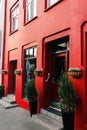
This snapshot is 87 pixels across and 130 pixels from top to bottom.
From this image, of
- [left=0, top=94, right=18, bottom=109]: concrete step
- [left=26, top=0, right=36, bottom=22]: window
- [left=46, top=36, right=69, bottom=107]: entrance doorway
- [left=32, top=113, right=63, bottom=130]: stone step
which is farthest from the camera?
[left=0, top=94, right=18, bottom=109]: concrete step

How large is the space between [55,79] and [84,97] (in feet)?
9.48

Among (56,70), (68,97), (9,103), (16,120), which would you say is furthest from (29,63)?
(68,97)

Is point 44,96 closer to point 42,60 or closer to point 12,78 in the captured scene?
point 42,60

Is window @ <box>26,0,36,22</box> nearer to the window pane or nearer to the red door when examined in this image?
the window pane

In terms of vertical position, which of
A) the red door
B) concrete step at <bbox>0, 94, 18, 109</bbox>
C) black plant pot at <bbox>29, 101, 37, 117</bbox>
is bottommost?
concrete step at <bbox>0, 94, 18, 109</bbox>

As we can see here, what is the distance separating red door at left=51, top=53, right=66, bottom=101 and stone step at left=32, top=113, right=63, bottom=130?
1.13 meters

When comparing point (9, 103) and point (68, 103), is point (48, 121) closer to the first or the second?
point (68, 103)

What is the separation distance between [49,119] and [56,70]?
230cm

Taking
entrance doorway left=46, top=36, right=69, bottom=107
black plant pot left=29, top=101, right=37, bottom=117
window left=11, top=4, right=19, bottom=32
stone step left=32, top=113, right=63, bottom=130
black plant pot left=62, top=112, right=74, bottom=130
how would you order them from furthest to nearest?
1. window left=11, top=4, right=19, bottom=32
2. black plant pot left=29, top=101, right=37, bottom=117
3. entrance doorway left=46, top=36, right=69, bottom=107
4. stone step left=32, top=113, right=63, bottom=130
5. black plant pot left=62, top=112, right=74, bottom=130

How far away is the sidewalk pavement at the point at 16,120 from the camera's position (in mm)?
8266

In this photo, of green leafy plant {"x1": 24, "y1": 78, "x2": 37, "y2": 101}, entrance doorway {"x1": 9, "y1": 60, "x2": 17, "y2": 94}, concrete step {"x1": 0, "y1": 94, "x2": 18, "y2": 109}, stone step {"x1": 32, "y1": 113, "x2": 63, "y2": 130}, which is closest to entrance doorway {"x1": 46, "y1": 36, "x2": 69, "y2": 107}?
green leafy plant {"x1": 24, "y1": 78, "x2": 37, "y2": 101}

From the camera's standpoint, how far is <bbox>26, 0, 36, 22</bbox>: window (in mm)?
11617

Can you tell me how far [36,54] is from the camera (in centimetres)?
1062

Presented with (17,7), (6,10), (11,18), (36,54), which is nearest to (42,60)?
(36,54)
